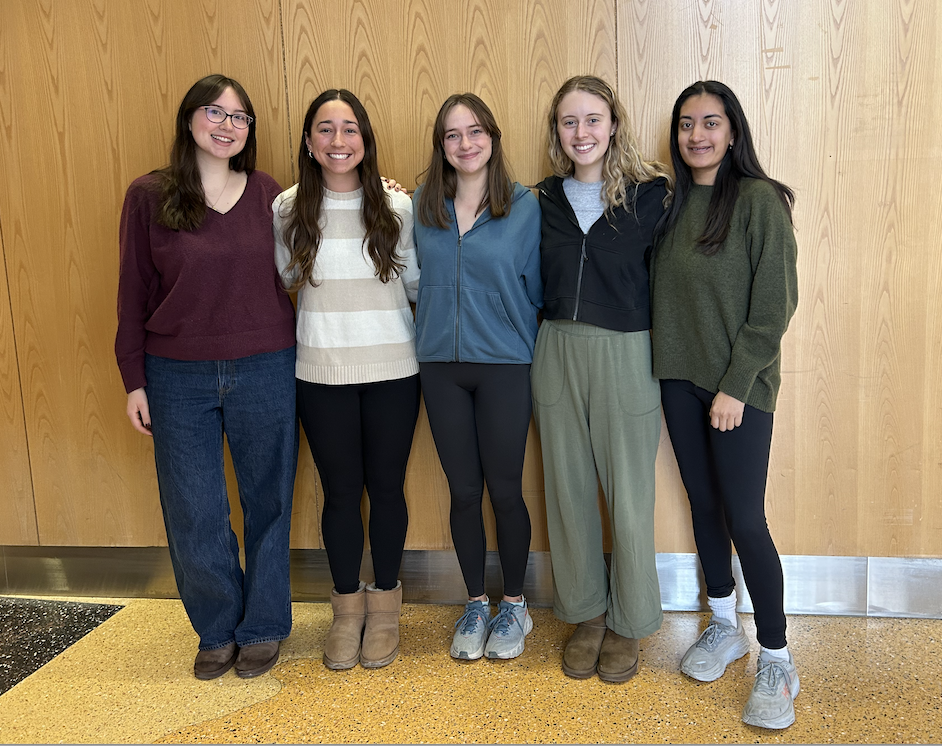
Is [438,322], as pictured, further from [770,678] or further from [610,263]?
[770,678]

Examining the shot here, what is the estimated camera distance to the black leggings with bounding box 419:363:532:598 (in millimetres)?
2139

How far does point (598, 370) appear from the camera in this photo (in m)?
2.04

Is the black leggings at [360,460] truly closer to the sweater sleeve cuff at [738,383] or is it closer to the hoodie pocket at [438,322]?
the hoodie pocket at [438,322]

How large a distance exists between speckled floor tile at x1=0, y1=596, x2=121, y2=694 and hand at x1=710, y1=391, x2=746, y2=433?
85.8 inches

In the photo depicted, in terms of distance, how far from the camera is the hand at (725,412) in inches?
74.4

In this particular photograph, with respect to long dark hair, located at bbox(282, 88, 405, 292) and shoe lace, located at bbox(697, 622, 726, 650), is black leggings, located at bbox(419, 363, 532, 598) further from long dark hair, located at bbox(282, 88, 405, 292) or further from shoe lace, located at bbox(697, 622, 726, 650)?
shoe lace, located at bbox(697, 622, 726, 650)

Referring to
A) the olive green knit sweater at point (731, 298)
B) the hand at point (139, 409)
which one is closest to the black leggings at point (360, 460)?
the hand at point (139, 409)

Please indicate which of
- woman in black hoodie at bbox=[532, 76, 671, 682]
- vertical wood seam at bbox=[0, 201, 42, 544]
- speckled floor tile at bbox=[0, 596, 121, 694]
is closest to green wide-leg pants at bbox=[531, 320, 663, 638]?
woman in black hoodie at bbox=[532, 76, 671, 682]

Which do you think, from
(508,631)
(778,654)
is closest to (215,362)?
(508,631)

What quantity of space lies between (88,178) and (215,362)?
93 centimetres

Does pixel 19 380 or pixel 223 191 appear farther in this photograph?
pixel 19 380

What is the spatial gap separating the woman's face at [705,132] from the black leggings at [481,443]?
744mm

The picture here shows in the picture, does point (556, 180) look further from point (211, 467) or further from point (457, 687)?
point (457, 687)

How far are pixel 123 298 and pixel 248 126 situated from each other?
0.61 metres
